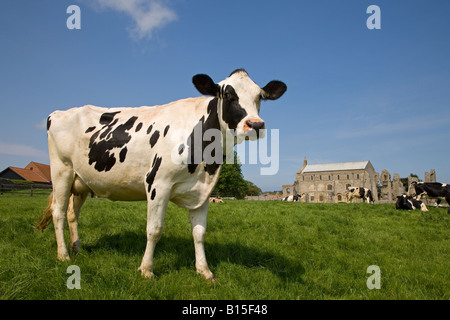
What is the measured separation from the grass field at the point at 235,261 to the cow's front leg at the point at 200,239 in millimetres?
Answer: 128

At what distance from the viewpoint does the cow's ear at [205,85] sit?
3.61 m

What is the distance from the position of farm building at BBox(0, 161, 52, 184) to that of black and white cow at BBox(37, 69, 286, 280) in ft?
167

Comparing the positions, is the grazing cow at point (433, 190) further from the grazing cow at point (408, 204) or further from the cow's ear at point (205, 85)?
the cow's ear at point (205, 85)

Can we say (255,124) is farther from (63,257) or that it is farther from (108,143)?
(63,257)

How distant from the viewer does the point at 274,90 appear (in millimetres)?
3980

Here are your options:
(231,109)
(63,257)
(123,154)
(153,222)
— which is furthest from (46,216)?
(231,109)

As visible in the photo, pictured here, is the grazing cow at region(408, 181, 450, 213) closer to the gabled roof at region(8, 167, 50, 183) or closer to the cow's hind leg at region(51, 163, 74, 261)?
the cow's hind leg at region(51, 163, 74, 261)

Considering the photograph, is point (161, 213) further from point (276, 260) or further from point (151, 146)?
point (276, 260)

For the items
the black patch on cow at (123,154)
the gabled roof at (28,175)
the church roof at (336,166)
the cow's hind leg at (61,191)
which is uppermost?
the church roof at (336,166)

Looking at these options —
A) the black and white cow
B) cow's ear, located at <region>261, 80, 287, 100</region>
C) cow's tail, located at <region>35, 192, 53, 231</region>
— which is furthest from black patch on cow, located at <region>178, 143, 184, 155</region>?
cow's tail, located at <region>35, 192, 53, 231</region>

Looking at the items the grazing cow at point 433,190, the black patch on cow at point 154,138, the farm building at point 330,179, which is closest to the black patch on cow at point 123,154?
the black patch on cow at point 154,138

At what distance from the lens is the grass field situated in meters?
3.10

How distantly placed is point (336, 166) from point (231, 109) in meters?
83.6

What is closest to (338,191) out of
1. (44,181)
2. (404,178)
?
(404,178)
